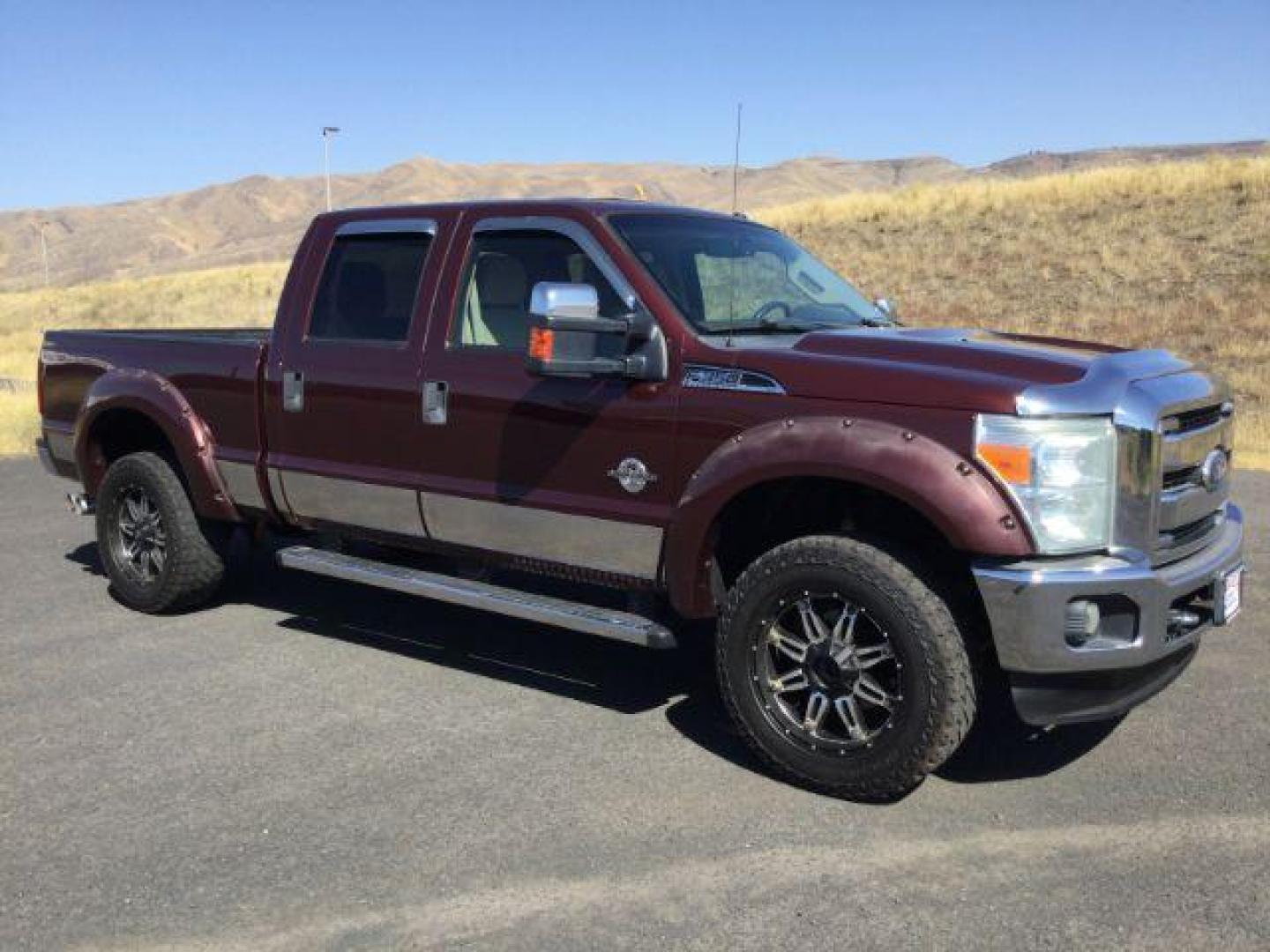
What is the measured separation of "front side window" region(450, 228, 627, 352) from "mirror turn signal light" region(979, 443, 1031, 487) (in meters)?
1.81

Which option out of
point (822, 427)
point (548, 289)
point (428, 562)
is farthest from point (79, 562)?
point (822, 427)

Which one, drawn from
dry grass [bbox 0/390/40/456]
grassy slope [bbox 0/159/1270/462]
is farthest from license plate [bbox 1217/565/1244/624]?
dry grass [bbox 0/390/40/456]

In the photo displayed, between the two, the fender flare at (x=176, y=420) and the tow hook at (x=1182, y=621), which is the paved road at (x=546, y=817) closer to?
the tow hook at (x=1182, y=621)

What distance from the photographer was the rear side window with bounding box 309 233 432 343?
17.4 ft

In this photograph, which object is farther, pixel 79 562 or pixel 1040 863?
pixel 79 562

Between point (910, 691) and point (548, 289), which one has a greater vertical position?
point (548, 289)

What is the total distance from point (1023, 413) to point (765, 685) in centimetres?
128

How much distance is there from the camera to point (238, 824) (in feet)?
12.6

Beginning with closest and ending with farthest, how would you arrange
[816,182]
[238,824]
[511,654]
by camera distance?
[238,824] < [511,654] < [816,182]

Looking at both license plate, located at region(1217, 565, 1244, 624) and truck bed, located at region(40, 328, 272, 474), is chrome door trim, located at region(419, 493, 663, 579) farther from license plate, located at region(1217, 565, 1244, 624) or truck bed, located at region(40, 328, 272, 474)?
license plate, located at region(1217, 565, 1244, 624)

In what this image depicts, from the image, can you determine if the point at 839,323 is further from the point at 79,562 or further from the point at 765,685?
the point at 79,562

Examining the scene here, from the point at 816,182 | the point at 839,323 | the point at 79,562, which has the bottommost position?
the point at 79,562

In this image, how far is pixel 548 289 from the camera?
4.22m

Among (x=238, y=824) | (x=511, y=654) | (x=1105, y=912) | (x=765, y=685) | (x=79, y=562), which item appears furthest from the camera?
(x=79, y=562)
